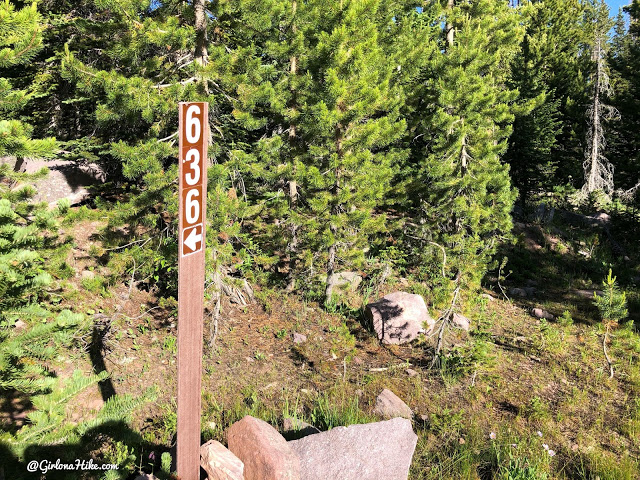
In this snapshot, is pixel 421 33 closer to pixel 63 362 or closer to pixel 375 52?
pixel 375 52

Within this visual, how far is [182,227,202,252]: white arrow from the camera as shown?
3158 mm

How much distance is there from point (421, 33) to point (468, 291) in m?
6.72

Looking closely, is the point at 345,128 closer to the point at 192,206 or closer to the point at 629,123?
the point at 192,206

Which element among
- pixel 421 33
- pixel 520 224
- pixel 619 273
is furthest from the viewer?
pixel 520 224

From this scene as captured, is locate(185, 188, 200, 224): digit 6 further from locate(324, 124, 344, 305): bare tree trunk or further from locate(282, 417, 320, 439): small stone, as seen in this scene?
locate(324, 124, 344, 305): bare tree trunk

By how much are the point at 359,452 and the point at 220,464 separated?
147 cm

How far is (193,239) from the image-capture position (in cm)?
320

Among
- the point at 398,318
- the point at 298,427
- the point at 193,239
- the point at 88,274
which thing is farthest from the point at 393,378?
the point at 88,274

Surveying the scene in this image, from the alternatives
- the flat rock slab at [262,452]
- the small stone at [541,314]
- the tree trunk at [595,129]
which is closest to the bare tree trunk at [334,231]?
the flat rock slab at [262,452]

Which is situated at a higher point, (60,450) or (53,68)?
(53,68)

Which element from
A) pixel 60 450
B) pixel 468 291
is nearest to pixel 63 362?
pixel 60 450

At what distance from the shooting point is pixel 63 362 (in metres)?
6.75

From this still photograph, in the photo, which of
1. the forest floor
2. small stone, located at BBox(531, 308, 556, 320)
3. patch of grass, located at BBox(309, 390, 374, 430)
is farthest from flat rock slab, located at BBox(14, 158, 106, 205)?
small stone, located at BBox(531, 308, 556, 320)

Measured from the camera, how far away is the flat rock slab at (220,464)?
390cm
